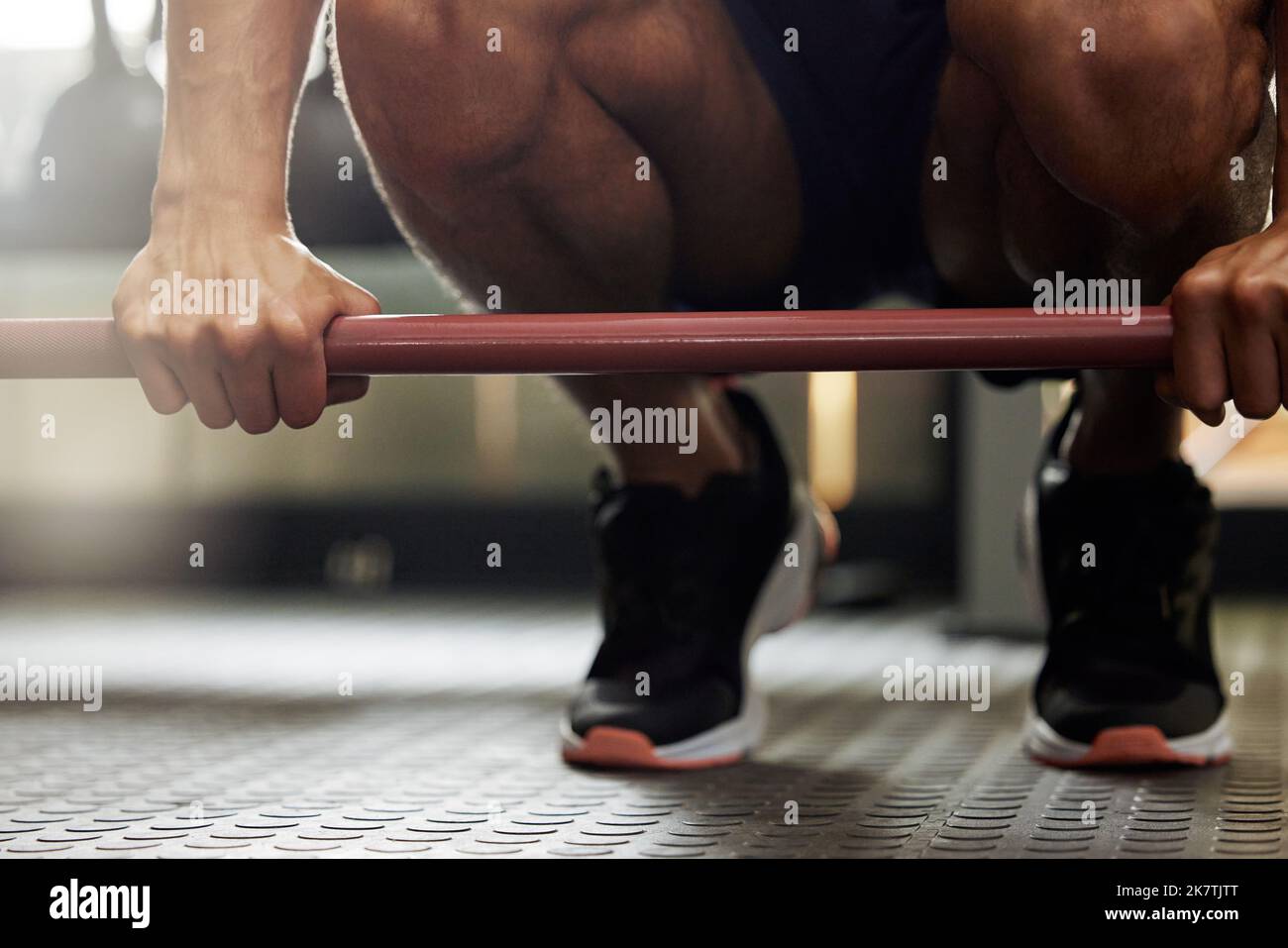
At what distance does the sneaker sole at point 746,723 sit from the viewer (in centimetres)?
88

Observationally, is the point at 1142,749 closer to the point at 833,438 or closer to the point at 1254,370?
the point at 1254,370

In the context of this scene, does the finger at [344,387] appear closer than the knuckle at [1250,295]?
No

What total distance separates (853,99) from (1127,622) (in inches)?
16.5

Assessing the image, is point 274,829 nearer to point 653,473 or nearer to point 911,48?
point 653,473

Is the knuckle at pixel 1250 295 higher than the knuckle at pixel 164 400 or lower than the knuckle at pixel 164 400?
higher

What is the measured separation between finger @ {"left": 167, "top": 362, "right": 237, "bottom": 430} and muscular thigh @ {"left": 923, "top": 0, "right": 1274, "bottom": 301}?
0.47m

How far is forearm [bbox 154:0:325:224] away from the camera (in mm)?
714

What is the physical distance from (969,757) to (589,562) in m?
2.20

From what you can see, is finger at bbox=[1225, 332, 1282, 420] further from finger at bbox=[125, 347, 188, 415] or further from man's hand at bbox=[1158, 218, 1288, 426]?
Result: finger at bbox=[125, 347, 188, 415]

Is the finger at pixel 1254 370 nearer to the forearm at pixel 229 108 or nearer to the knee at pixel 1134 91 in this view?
the knee at pixel 1134 91

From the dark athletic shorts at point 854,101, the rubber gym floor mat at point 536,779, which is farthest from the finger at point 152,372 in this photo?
the dark athletic shorts at point 854,101

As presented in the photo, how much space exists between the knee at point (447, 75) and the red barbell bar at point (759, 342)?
221 millimetres

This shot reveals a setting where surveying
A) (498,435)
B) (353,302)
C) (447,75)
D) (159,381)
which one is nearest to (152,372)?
(159,381)

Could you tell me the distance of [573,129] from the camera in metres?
0.86
